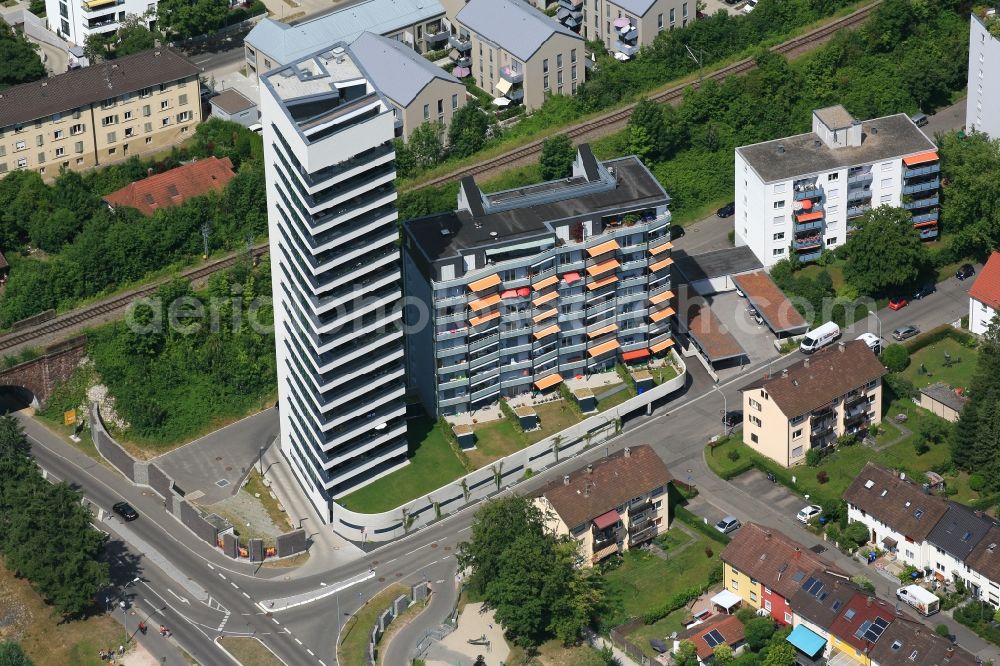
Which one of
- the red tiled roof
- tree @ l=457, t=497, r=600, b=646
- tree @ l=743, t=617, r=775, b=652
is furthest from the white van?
tree @ l=457, t=497, r=600, b=646

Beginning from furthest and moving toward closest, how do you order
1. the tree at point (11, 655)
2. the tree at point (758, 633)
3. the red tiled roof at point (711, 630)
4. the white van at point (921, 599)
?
the white van at point (921, 599), the tree at point (11, 655), the tree at point (758, 633), the red tiled roof at point (711, 630)

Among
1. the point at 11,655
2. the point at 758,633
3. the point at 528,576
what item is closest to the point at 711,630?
the point at 758,633

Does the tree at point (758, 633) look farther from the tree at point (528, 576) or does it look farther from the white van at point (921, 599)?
the tree at point (528, 576)

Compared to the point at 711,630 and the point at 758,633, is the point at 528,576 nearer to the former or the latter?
the point at 711,630

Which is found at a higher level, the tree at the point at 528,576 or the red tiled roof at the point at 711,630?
the tree at the point at 528,576

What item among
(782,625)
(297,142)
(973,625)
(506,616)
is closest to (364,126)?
(297,142)

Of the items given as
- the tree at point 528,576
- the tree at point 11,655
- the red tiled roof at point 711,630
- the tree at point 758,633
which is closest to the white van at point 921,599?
the tree at point 758,633
